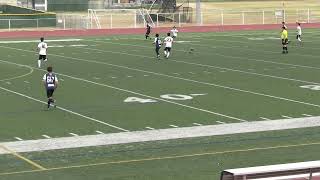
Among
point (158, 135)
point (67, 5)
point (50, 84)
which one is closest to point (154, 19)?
point (67, 5)

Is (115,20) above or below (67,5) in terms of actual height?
below

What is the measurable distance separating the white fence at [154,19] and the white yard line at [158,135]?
45407mm

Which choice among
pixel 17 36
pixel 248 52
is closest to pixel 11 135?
pixel 248 52

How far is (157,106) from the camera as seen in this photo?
20.1 meters

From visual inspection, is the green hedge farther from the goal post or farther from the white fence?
the goal post

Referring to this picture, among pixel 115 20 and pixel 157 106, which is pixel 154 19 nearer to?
pixel 115 20

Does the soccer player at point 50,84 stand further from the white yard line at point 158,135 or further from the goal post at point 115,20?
the goal post at point 115,20

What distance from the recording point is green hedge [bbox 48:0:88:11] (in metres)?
89.1

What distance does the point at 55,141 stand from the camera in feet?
49.1

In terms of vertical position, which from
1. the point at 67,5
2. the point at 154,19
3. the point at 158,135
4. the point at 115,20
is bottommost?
the point at 158,135

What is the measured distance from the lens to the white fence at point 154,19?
62.4 m

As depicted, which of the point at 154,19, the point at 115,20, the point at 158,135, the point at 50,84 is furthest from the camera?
the point at 154,19

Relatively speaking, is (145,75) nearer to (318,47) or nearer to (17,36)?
(318,47)

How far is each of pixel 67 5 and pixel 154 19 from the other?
23.5 meters
